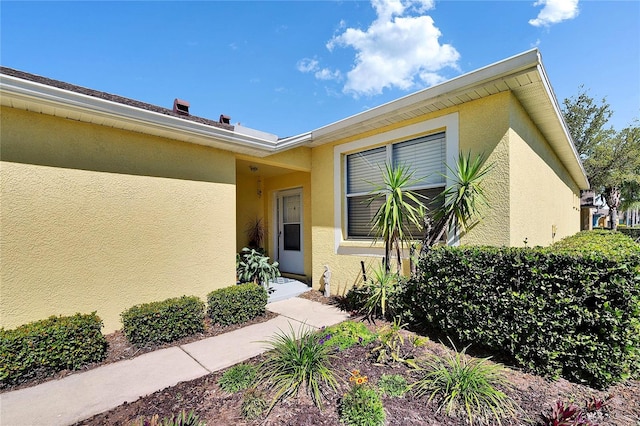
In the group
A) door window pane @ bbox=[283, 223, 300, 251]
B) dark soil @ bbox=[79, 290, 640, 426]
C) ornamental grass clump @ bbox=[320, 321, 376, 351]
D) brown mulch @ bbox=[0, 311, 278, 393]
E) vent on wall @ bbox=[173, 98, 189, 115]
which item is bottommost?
brown mulch @ bbox=[0, 311, 278, 393]

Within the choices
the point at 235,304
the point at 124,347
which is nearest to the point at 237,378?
the point at 235,304

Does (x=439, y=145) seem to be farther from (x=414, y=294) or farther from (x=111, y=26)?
(x=111, y=26)

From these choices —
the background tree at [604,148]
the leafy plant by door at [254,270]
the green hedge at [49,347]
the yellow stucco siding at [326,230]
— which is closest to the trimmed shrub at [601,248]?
the yellow stucco siding at [326,230]

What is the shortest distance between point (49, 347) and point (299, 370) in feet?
9.87

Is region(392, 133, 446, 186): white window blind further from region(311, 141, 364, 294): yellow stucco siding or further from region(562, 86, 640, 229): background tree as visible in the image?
region(562, 86, 640, 229): background tree

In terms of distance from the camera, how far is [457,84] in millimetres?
4273

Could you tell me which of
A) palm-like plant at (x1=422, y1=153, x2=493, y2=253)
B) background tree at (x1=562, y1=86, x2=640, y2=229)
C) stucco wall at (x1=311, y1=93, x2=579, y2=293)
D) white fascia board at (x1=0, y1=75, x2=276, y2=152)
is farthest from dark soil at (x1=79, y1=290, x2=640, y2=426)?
background tree at (x1=562, y1=86, x2=640, y2=229)

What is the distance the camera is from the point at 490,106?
175 inches

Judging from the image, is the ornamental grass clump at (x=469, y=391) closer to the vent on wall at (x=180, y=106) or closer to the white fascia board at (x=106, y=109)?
the white fascia board at (x=106, y=109)

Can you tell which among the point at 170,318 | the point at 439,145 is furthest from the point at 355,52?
the point at 170,318

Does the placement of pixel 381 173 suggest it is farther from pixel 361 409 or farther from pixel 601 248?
pixel 361 409

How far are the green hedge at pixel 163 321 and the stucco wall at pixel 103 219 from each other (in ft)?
2.24

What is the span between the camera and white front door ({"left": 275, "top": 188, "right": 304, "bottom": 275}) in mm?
8141

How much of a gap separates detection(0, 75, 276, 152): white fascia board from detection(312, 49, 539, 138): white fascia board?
2324 mm
